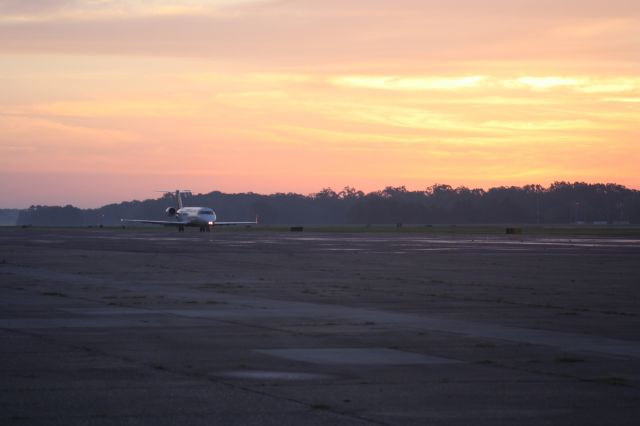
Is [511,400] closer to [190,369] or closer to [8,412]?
[190,369]

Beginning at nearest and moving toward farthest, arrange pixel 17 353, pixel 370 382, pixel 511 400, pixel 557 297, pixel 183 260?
pixel 511 400 < pixel 370 382 < pixel 17 353 < pixel 557 297 < pixel 183 260

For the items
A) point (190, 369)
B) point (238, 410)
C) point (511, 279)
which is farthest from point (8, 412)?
point (511, 279)

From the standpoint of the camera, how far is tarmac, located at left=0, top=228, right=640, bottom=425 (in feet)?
31.4

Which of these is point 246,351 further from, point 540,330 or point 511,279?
point 511,279

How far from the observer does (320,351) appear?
1357cm

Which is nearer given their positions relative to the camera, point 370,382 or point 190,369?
point 370,382

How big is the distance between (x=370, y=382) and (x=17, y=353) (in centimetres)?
497

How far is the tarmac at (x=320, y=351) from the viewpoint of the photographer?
9.59 m

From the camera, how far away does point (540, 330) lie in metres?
16.3

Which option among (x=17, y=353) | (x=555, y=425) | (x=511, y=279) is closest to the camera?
(x=555, y=425)

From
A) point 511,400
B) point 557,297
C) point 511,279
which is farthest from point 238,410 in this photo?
point 511,279

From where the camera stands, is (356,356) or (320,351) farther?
(320,351)

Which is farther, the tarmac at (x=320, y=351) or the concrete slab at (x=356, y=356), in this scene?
the concrete slab at (x=356, y=356)

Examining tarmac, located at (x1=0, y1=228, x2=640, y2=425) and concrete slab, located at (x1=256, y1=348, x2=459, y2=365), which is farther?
concrete slab, located at (x1=256, y1=348, x2=459, y2=365)
